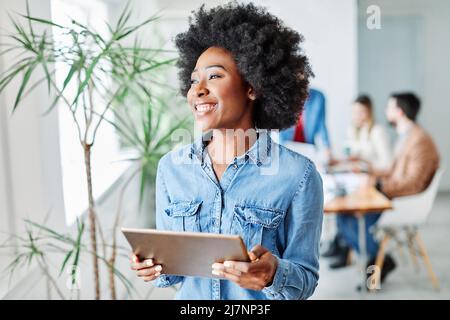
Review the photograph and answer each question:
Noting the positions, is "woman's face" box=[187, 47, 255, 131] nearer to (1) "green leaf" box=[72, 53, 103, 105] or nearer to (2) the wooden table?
(1) "green leaf" box=[72, 53, 103, 105]

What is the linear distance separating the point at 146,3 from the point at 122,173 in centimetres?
46

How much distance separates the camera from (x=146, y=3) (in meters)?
1.45

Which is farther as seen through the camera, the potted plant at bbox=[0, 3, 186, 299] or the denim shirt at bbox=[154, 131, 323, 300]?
the potted plant at bbox=[0, 3, 186, 299]

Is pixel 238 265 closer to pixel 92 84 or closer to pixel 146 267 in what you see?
pixel 146 267

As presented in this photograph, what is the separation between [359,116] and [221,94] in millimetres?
974

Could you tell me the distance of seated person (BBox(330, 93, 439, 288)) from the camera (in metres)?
2.15

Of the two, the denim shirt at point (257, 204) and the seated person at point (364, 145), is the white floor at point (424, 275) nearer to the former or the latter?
the seated person at point (364, 145)

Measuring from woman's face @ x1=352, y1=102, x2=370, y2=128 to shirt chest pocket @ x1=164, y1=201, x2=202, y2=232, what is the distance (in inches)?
32.1

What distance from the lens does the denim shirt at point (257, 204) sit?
108 cm

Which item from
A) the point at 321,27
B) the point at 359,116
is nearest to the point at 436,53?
the point at 359,116

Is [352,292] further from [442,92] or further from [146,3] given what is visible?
[146,3]

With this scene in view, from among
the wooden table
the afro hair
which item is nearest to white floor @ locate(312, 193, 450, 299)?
the wooden table

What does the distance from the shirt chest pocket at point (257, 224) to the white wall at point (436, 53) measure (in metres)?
0.63

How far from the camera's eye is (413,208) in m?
2.12
